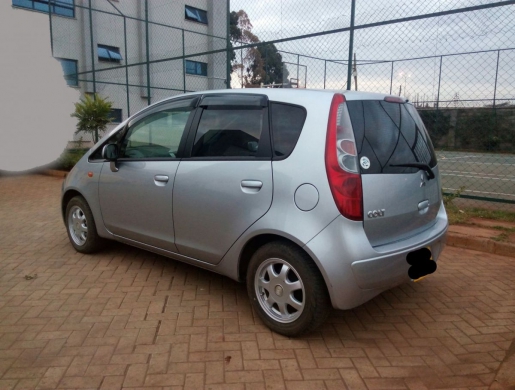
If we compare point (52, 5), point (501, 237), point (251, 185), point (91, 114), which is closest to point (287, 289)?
point (251, 185)

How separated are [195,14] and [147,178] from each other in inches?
937

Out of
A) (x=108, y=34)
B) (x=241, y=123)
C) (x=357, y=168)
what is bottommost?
(x=357, y=168)

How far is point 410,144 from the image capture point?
10.1 feet

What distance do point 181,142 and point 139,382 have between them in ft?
6.27

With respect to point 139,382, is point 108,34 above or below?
above

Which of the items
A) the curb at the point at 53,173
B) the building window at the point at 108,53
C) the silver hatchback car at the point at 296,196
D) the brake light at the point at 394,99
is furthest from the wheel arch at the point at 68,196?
the building window at the point at 108,53

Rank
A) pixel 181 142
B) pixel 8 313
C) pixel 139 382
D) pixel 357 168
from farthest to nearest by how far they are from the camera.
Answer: pixel 181 142 < pixel 8 313 < pixel 357 168 < pixel 139 382

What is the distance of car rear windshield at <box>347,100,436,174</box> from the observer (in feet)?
9.00

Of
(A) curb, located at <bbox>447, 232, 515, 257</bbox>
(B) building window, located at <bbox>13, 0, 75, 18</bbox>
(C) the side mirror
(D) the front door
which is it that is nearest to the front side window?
(D) the front door

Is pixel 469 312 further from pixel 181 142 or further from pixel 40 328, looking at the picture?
pixel 40 328

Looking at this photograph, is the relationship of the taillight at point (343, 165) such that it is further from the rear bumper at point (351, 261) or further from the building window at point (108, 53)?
the building window at point (108, 53)

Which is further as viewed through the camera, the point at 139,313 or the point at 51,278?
the point at 51,278

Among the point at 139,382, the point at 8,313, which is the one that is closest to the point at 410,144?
the point at 139,382

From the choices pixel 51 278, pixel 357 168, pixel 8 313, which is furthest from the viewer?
pixel 51 278
